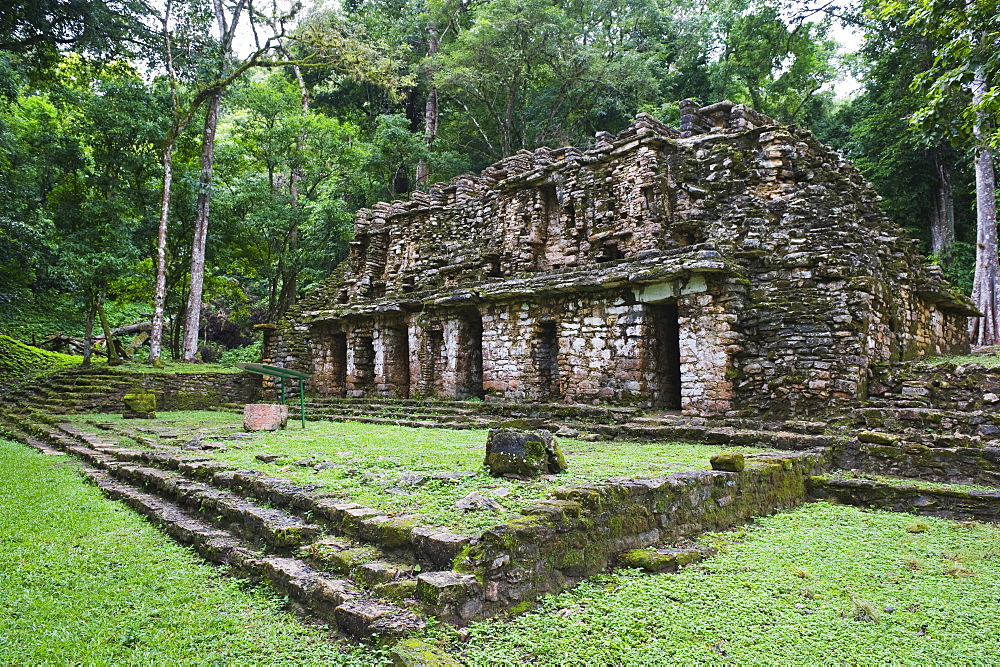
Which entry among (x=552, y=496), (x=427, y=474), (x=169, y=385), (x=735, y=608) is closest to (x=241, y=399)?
(x=169, y=385)

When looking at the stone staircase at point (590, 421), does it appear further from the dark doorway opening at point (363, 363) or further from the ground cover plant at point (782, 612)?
the ground cover plant at point (782, 612)

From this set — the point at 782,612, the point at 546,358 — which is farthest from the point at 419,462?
the point at 546,358

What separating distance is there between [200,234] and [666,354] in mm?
17274

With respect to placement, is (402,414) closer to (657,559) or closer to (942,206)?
(657,559)

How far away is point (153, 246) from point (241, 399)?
7.43 metres

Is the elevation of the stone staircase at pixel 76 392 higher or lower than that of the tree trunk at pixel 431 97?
lower

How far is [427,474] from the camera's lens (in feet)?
18.2

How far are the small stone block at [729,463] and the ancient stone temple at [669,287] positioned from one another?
3.81 metres

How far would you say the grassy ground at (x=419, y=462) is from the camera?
14.8 feet

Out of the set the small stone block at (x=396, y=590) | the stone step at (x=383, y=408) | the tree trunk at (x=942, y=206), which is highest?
the tree trunk at (x=942, y=206)

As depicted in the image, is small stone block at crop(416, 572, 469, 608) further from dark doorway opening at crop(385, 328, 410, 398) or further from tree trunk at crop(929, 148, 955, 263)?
tree trunk at crop(929, 148, 955, 263)

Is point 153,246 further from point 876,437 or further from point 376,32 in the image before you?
point 876,437

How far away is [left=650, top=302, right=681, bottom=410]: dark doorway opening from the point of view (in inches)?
413

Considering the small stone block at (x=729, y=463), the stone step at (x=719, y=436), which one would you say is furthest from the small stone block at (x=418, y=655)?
the stone step at (x=719, y=436)
